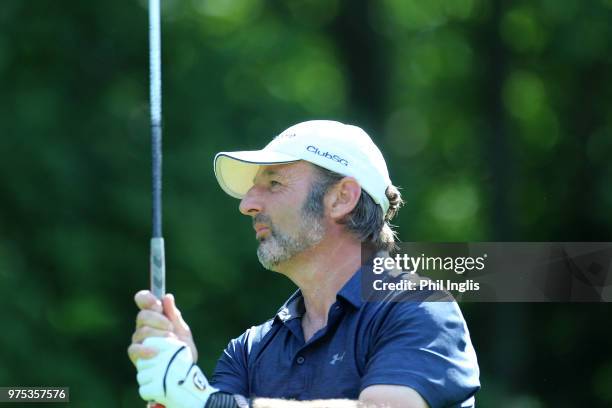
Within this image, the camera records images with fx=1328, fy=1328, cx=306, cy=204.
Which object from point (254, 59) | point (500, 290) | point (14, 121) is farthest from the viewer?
point (254, 59)


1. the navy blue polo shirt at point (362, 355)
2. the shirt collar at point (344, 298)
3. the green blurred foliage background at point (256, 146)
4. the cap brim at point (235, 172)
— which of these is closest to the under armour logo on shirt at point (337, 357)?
the navy blue polo shirt at point (362, 355)

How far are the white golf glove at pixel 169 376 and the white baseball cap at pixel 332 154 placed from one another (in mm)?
918

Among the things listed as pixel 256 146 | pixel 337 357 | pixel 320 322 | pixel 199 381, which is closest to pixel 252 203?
pixel 320 322

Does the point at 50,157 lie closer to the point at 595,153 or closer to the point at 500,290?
the point at 500,290

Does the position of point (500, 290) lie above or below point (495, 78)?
below

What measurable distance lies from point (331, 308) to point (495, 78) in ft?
28.3

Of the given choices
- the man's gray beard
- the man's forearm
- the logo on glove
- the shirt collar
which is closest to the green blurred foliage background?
the shirt collar

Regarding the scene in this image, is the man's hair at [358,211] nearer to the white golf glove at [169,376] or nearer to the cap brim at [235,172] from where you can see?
the cap brim at [235,172]

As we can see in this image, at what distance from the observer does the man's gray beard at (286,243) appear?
4.24 meters

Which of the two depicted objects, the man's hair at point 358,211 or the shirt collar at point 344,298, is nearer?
the shirt collar at point 344,298

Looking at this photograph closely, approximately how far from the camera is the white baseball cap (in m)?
4.34

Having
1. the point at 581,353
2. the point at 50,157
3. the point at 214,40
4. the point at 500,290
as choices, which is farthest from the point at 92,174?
the point at 581,353

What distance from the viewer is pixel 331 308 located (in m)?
4.07

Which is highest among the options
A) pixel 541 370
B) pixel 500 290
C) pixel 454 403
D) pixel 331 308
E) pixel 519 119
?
pixel 519 119
